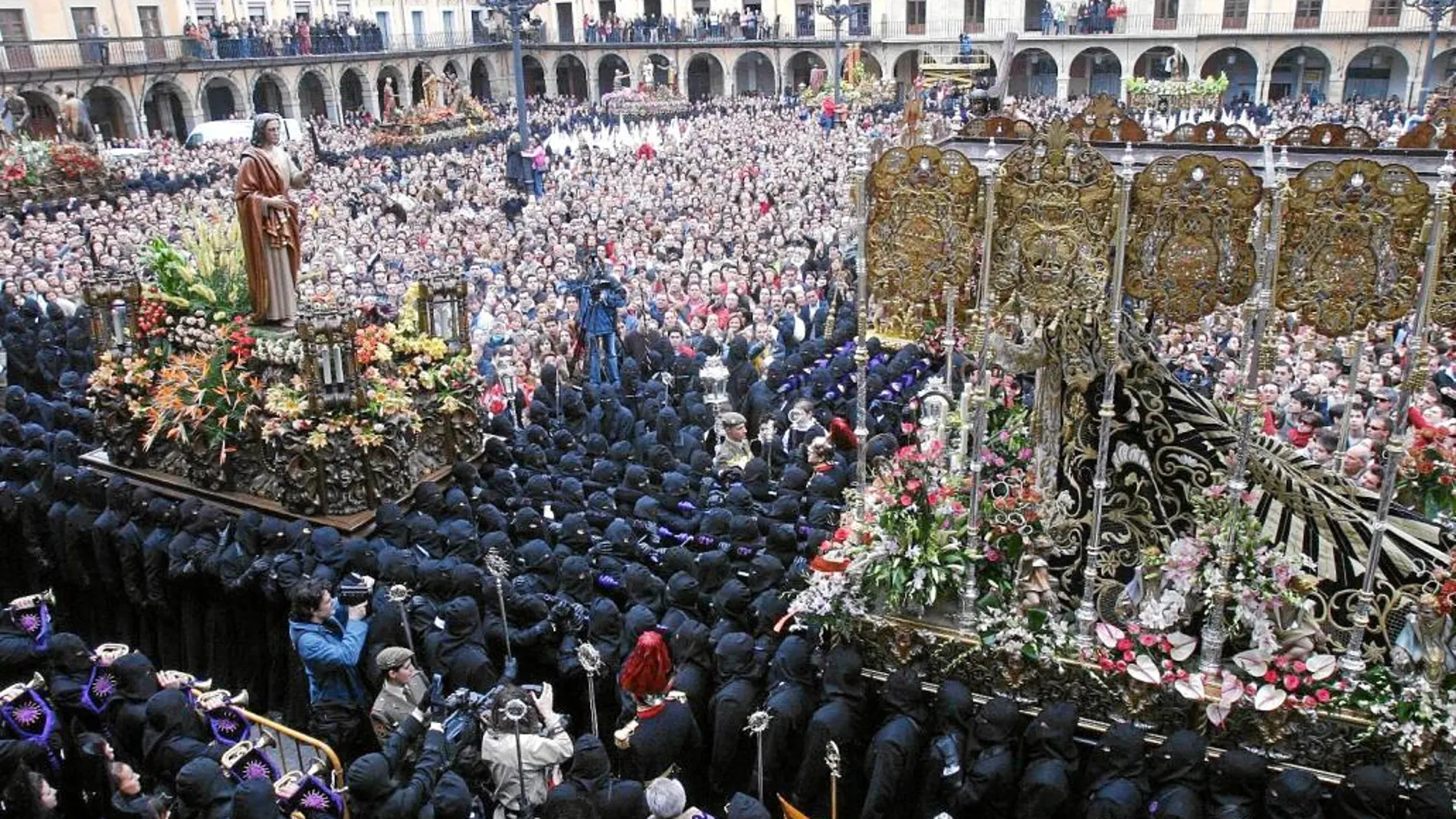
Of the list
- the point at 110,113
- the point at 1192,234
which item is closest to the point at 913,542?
the point at 1192,234

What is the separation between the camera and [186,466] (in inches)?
371

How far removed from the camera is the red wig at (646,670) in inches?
233

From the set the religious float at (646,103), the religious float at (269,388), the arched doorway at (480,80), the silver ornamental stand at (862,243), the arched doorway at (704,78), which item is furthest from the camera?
the arched doorway at (704,78)

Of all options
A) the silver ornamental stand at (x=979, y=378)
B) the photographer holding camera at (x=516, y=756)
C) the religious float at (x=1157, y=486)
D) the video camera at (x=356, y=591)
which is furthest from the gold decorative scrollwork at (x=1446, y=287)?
the video camera at (x=356, y=591)

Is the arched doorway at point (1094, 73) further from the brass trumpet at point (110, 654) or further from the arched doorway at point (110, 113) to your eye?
the brass trumpet at point (110, 654)

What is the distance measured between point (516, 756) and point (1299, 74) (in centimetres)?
4503

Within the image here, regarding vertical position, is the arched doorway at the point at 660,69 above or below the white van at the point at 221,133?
above

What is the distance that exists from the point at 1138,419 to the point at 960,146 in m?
2.58

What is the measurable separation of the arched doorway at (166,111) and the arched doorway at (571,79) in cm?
1928

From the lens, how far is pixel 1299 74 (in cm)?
4169

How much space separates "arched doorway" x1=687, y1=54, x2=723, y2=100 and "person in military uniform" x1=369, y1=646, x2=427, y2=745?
165ft

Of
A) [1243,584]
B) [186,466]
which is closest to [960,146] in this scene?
[1243,584]

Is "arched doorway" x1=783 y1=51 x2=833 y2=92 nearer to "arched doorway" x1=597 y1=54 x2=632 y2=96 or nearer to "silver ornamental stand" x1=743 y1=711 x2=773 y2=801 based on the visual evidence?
A: "arched doorway" x1=597 y1=54 x2=632 y2=96

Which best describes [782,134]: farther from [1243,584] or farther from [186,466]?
[1243,584]
